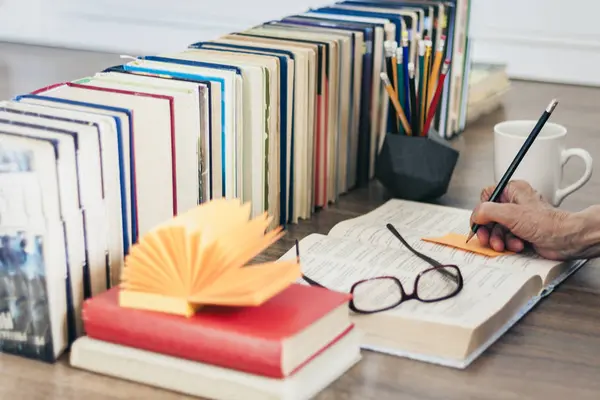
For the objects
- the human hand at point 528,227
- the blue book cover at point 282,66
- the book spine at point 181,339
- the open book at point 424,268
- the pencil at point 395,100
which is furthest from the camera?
the pencil at point 395,100

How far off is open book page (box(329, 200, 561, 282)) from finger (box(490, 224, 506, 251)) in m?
0.01

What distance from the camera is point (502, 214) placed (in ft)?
3.50

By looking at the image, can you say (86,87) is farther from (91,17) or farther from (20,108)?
(91,17)

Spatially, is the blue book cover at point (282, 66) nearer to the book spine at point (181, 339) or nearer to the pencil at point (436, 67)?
the pencil at point (436, 67)

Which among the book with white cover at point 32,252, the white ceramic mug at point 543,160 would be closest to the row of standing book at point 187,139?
the book with white cover at point 32,252

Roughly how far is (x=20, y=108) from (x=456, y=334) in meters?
0.46

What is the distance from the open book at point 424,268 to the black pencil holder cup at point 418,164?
0.03 m

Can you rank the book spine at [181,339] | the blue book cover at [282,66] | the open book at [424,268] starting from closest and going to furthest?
1. the book spine at [181,339]
2. the open book at [424,268]
3. the blue book cover at [282,66]

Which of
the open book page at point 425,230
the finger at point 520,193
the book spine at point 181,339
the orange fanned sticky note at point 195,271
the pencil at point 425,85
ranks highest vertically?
the pencil at point 425,85

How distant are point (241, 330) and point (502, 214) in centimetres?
41

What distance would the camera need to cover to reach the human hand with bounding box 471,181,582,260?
1.04 m

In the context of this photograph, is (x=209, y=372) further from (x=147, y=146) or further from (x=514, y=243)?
(x=514, y=243)

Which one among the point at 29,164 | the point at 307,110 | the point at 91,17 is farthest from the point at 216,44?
the point at 91,17

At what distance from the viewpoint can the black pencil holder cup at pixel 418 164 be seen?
1.28 m
